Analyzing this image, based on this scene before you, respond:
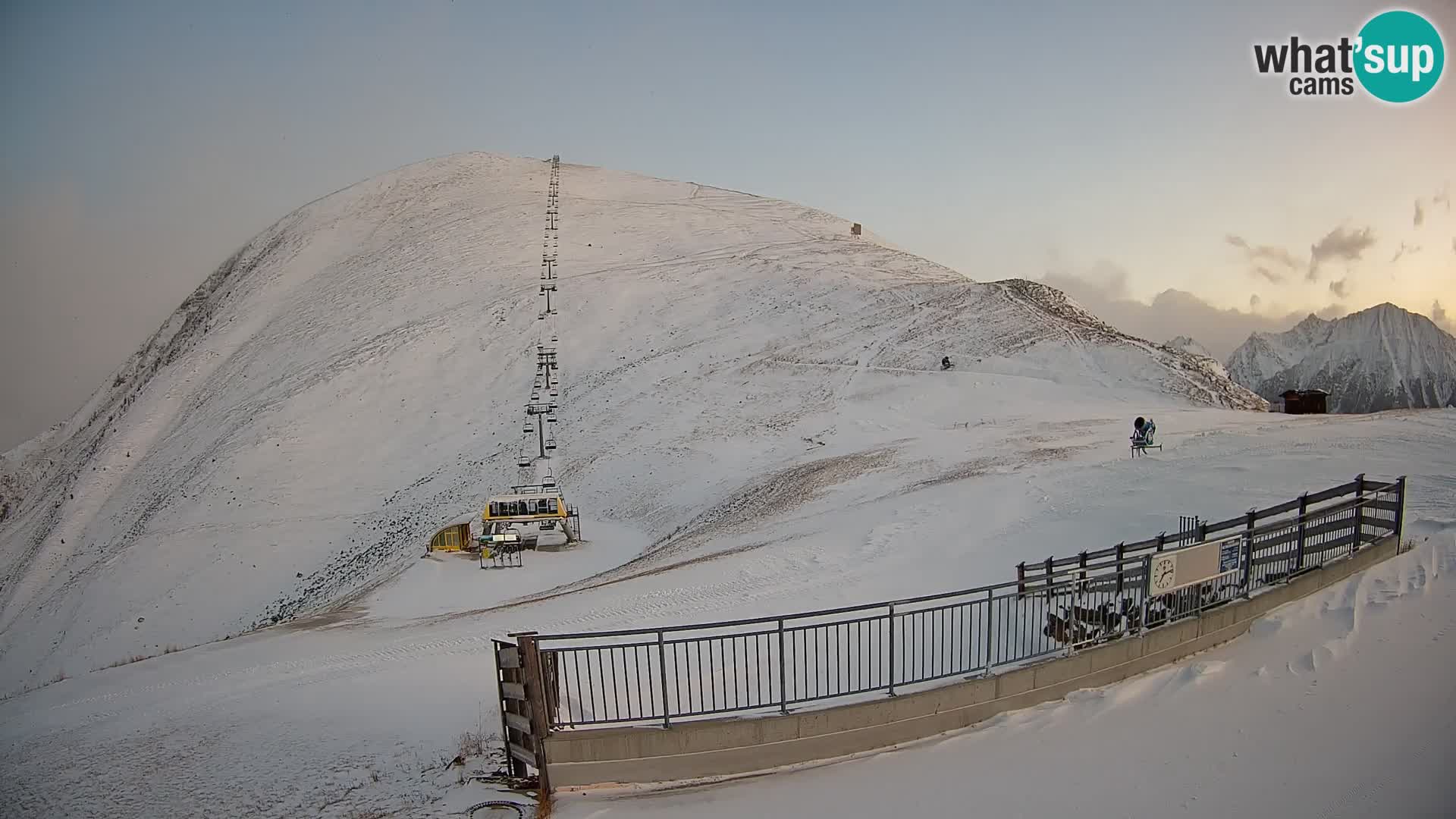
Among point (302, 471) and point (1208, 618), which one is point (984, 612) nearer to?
point (1208, 618)

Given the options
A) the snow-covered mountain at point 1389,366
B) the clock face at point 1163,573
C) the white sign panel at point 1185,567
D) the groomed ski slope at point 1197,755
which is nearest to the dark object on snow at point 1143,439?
the white sign panel at point 1185,567

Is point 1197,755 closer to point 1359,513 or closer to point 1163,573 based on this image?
point 1163,573

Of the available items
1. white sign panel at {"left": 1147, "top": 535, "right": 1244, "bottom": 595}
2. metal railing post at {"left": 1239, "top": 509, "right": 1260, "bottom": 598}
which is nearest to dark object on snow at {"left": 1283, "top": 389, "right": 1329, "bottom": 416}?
metal railing post at {"left": 1239, "top": 509, "right": 1260, "bottom": 598}

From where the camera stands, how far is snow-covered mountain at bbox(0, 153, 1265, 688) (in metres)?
33.5

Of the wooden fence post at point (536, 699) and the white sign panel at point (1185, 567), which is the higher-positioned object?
the white sign panel at point (1185, 567)

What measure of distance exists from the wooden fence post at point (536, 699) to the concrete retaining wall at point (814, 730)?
0.08 m

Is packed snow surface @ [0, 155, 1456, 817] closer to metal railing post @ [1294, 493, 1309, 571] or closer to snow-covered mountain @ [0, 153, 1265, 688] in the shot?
snow-covered mountain @ [0, 153, 1265, 688]

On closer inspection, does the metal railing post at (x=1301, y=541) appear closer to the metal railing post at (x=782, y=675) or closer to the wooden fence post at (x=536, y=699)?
the metal railing post at (x=782, y=675)

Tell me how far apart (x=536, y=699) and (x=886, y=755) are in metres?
3.66

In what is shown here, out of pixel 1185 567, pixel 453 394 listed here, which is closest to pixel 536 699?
pixel 1185 567

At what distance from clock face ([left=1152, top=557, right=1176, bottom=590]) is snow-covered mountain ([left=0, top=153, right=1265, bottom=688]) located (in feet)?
50.4

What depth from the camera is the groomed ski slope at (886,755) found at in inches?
298

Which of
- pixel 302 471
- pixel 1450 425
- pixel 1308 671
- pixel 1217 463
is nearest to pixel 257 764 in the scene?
pixel 1308 671

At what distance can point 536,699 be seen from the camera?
804 cm
